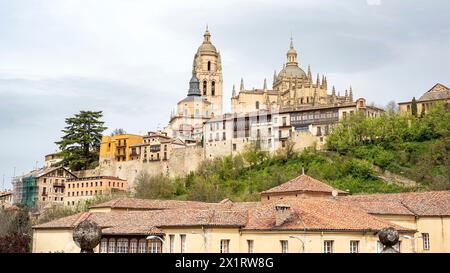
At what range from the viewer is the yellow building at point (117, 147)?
280ft

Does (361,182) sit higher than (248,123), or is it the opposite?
(248,123)

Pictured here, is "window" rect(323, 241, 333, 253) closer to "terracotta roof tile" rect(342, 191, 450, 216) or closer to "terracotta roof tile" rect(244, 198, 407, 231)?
"terracotta roof tile" rect(244, 198, 407, 231)

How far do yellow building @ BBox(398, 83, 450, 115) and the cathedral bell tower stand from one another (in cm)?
4223

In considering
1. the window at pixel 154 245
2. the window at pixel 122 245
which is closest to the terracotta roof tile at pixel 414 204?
the window at pixel 154 245

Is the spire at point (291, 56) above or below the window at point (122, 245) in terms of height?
above

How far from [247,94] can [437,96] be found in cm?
3232

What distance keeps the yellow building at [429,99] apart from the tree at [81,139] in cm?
3882

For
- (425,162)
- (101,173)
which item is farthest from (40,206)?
(425,162)

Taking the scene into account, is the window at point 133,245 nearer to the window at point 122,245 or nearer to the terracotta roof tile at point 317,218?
the window at point 122,245

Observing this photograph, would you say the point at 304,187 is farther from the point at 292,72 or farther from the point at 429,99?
the point at 292,72

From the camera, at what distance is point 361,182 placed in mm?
59500

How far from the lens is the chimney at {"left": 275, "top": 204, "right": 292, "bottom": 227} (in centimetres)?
2667
